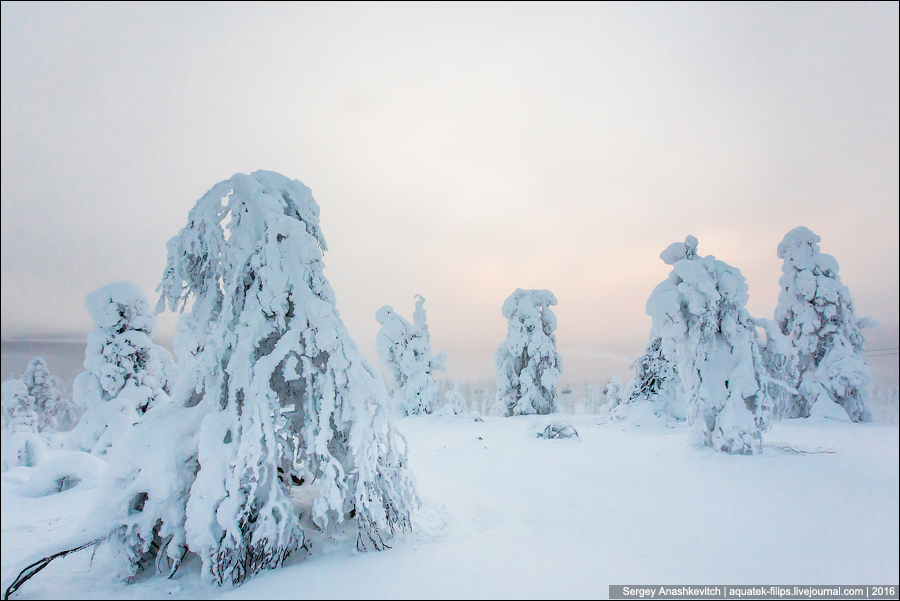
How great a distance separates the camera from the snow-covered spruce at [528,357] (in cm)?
2327

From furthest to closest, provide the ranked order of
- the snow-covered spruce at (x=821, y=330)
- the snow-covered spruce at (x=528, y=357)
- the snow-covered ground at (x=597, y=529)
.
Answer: the snow-covered spruce at (x=528, y=357)
the snow-covered spruce at (x=821, y=330)
the snow-covered ground at (x=597, y=529)

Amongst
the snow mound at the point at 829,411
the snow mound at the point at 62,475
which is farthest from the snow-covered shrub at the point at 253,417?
the snow mound at the point at 829,411

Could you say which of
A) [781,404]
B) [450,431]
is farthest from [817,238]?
[450,431]

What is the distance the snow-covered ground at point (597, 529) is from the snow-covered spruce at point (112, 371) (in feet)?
10.2

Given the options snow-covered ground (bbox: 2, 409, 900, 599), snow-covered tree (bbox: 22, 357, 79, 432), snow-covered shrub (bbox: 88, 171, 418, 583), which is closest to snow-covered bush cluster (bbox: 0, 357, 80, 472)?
snow-covered tree (bbox: 22, 357, 79, 432)

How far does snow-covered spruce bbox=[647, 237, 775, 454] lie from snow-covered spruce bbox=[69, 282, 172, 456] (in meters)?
16.0

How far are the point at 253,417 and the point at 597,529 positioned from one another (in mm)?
5789

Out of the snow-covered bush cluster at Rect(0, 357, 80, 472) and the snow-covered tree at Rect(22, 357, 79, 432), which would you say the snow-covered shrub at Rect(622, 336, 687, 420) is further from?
the snow-covered tree at Rect(22, 357, 79, 432)

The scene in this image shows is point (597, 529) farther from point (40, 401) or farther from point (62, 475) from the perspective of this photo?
point (40, 401)

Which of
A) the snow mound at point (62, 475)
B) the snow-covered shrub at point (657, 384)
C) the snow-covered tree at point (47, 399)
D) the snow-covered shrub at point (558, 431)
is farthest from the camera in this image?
the snow-covered shrub at point (657, 384)

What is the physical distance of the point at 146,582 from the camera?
4348 millimetres

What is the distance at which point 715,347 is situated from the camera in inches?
400

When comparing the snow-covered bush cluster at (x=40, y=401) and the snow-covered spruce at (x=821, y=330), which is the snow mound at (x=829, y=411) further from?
the snow-covered bush cluster at (x=40, y=401)

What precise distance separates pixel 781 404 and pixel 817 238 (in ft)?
28.9
